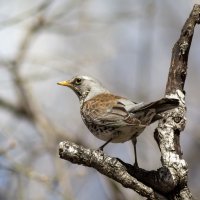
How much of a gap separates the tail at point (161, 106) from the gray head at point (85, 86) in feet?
4.14

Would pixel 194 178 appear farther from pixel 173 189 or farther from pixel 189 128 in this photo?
pixel 173 189

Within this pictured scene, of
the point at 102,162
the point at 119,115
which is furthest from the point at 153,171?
the point at 119,115

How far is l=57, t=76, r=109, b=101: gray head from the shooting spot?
5477 millimetres

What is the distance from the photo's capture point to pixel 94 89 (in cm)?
549

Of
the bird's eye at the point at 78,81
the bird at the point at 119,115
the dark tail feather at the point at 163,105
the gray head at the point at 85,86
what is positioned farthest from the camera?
the bird's eye at the point at 78,81

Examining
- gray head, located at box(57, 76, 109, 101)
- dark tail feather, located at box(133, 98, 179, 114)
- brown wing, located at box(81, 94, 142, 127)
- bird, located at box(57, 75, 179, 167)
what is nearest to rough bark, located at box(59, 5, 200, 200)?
dark tail feather, located at box(133, 98, 179, 114)

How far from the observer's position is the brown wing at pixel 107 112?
4.30m

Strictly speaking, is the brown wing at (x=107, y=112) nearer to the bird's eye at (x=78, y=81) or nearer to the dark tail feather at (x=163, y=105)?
the dark tail feather at (x=163, y=105)

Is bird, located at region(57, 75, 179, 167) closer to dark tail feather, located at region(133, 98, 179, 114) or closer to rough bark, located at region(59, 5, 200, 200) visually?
dark tail feather, located at region(133, 98, 179, 114)

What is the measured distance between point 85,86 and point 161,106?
1843mm

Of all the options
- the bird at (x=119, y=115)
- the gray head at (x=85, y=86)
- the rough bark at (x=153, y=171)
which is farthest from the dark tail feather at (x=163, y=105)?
the gray head at (x=85, y=86)

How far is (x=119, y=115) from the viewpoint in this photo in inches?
173

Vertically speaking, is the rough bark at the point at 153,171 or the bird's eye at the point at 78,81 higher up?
the bird's eye at the point at 78,81

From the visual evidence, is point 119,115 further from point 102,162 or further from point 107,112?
point 102,162
